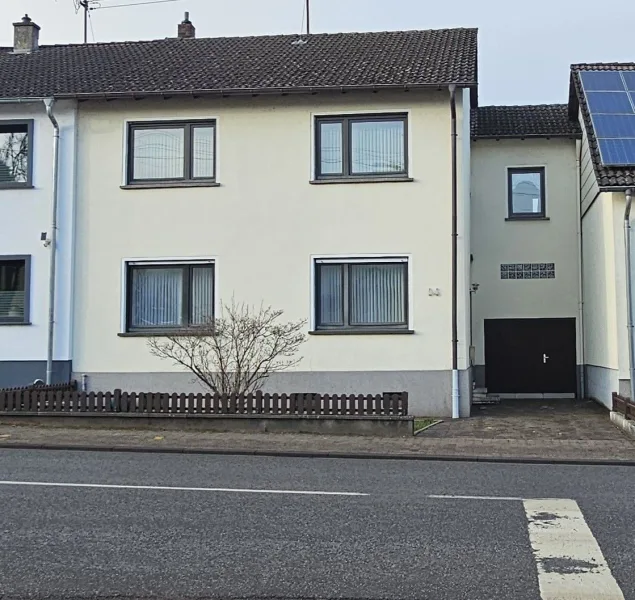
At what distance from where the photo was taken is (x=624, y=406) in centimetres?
1470

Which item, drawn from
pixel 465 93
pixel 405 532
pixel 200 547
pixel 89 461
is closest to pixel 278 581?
pixel 200 547

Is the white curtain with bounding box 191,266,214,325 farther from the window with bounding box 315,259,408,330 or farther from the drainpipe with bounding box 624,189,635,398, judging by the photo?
the drainpipe with bounding box 624,189,635,398

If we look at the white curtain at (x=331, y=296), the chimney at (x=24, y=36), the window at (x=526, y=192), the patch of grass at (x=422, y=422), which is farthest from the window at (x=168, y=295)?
the window at (x=526, y=192)

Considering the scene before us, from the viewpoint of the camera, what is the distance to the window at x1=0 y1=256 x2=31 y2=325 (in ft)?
58.1

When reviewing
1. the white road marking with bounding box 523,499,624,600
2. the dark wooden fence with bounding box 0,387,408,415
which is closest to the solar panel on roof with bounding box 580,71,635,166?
the dark wooden fence with bounding box 0,387,408,415

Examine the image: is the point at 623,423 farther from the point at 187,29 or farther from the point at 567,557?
the point at 187,29

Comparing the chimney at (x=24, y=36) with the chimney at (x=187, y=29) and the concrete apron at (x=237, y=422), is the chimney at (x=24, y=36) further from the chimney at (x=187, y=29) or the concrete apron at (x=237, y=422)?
the concrete apron at (x=237, y=422)

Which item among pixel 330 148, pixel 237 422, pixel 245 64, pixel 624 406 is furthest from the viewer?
pixel 245 64

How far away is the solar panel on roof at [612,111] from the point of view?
54.5ft

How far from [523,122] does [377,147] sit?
7058mm

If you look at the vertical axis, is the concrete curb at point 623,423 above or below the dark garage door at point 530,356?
below

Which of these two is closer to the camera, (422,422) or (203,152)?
(422,422)

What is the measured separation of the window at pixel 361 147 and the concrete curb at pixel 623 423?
20.3ft

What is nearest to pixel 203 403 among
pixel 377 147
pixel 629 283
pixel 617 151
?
pixel 377 147
